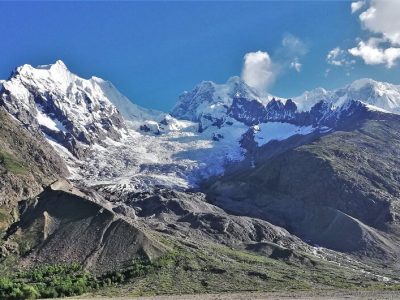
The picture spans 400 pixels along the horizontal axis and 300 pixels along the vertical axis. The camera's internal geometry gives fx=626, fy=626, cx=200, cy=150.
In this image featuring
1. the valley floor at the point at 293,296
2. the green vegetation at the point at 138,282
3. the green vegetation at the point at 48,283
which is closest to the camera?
the valley floor at the point at 293,296

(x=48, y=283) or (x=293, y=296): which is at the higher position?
(x=293, y=296)

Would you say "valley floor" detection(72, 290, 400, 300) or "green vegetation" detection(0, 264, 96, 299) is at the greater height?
"valley floor" detection(72, 290, 400, 300)

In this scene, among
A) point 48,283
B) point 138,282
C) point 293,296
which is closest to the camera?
point 293,296

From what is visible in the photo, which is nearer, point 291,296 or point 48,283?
point 291,296

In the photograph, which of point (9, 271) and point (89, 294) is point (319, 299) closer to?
point (89, 294)

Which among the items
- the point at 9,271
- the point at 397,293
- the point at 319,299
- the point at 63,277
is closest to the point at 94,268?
the point at 63,277

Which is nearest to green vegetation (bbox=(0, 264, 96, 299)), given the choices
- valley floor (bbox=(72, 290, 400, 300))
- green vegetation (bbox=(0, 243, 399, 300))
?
green vegetation (bbox=(0, 243, 399, 300))

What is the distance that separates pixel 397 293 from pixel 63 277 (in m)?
94.8

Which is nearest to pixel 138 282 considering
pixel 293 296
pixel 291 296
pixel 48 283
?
pixel 48 283

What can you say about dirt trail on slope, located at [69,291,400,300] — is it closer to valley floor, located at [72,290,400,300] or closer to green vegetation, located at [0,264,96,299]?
valley floor, located at [72,290,400,300]

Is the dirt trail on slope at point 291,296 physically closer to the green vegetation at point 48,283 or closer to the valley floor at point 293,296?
the valley floor at point 293,296

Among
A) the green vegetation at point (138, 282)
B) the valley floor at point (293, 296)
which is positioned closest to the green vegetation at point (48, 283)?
the green vegetation at point (138, 282)

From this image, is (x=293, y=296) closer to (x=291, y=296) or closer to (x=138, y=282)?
(x=291, y=296)

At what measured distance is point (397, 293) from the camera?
168 m
